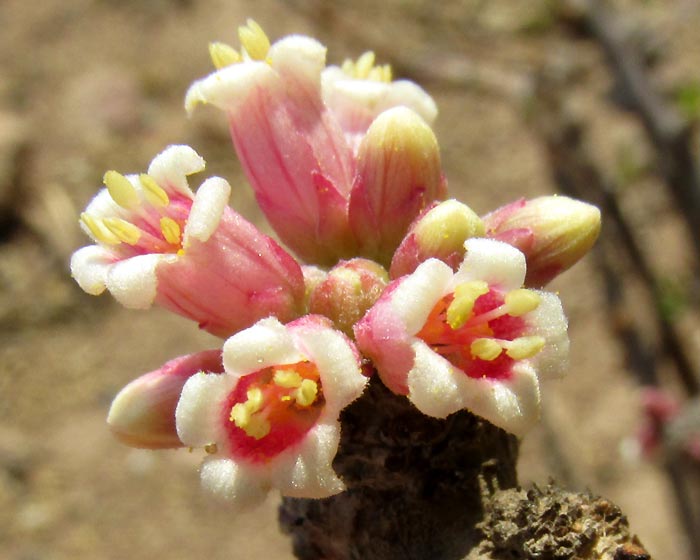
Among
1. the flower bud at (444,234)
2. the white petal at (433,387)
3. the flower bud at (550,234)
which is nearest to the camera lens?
the white petal at (433,387)

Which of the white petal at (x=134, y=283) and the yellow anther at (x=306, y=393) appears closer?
the yellow anther at (x=306, y=393)

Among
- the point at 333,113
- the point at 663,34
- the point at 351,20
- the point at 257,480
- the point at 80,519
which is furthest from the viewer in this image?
the point at 351,20

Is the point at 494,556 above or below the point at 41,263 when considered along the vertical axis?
below

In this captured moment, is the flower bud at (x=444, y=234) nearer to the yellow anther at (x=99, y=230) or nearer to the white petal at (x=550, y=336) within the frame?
the white petal at (x=550, y=336)

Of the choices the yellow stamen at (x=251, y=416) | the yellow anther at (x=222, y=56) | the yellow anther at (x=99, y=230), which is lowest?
the yellow stamen at (x=251, y=416)

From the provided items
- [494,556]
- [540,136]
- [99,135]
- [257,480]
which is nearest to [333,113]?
[257,480]

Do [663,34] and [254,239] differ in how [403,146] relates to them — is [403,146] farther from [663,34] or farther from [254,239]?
[663,34]

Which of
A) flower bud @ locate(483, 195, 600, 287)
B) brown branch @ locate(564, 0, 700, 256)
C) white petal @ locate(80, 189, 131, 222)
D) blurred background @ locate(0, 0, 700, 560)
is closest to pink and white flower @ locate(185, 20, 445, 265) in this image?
flower bud @ locate(483, 195, 600, 287)

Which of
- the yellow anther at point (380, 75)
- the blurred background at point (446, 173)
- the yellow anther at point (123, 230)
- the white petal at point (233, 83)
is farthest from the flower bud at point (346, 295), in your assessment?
the blurred background at point (446, 173)
